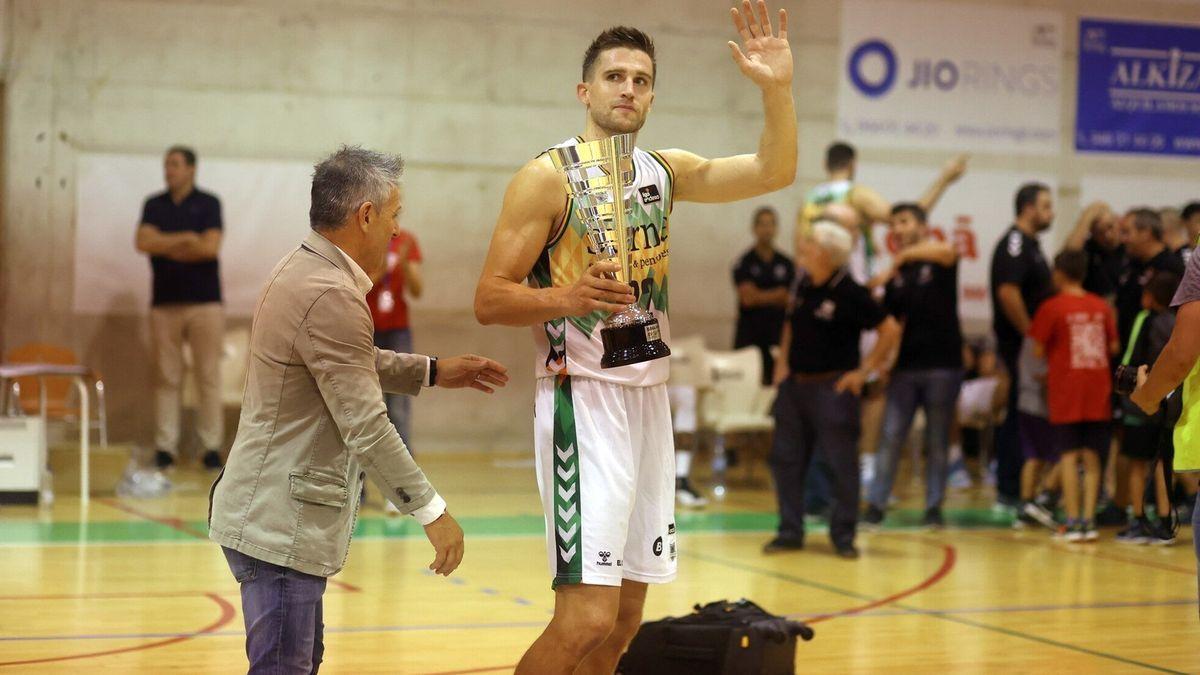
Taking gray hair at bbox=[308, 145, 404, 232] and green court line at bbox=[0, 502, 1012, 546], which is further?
green court line at bbox=[0, 502, 1012, 546]

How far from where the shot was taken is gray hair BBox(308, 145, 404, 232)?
3619 mm

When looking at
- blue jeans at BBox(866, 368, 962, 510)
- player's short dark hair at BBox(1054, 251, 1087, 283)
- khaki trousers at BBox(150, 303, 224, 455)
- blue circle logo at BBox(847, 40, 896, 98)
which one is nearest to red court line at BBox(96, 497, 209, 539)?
khaki trousers at BBox(150, 303, 224, 455)

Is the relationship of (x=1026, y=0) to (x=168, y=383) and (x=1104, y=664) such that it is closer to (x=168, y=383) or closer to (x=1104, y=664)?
(x=168, y=383)

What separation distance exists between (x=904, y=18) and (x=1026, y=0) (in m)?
1.52

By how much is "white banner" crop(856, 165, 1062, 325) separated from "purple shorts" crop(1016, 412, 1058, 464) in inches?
175

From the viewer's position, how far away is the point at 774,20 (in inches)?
590

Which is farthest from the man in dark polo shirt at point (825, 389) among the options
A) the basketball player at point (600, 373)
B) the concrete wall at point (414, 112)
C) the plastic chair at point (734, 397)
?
the concrete wall at point (414, 112)

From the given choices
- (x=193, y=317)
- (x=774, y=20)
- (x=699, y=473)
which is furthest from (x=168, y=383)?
(x=774, y=20)

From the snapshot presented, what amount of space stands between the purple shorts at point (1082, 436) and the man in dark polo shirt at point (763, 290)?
368cm

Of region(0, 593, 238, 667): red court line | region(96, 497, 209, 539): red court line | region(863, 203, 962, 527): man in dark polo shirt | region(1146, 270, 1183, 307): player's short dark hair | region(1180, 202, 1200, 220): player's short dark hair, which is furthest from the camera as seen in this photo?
region(1180, 202, 1200, 220): player's short dark hair

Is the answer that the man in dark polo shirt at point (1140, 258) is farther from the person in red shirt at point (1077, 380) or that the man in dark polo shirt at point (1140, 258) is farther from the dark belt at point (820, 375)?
the dark belt at point (820, 375)

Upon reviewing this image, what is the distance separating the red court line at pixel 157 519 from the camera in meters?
9.09

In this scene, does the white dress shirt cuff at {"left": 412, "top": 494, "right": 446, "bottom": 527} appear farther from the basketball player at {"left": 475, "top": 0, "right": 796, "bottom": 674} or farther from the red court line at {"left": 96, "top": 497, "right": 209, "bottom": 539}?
the red court line at {"left": 96, "top": 497, "right": 209, "bottom": 539}

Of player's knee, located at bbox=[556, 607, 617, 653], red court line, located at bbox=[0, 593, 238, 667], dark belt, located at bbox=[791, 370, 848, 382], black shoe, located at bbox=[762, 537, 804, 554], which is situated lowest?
black shoe, located at bbox=[762, 537, 804, 554]
